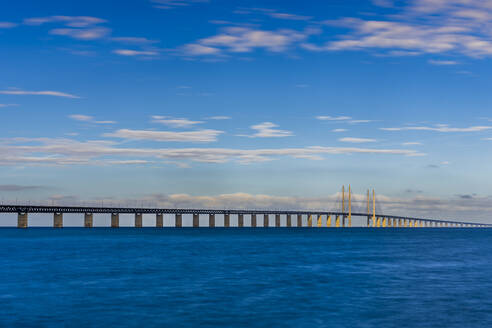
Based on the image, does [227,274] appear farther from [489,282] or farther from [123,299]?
[489,282]

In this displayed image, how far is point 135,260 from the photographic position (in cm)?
7331

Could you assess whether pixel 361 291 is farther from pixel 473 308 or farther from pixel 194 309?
pixel 194 309

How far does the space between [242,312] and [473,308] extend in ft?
47.2

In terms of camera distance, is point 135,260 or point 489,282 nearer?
point 489,282

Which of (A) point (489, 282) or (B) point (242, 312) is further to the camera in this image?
(A) point (489, 282)

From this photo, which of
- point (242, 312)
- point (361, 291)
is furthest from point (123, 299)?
point (361, 291)

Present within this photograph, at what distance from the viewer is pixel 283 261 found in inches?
2840

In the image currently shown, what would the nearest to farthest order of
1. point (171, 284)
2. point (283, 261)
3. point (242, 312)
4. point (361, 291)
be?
point (242, 312), point (361, 291), point (171, 284), point (283, 261)

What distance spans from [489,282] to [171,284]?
27.3 meters

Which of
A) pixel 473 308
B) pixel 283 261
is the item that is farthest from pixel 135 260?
pixel 473 308

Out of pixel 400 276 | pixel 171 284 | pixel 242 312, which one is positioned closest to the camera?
pixel 242 312

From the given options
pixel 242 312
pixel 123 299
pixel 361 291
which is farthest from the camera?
pixel 361 291

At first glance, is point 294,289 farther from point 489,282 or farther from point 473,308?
point 489,282

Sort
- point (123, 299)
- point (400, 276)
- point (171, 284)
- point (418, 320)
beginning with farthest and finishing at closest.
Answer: point (400, 276) < point (171, 284) < point (123, 299) < point (418, 320)
